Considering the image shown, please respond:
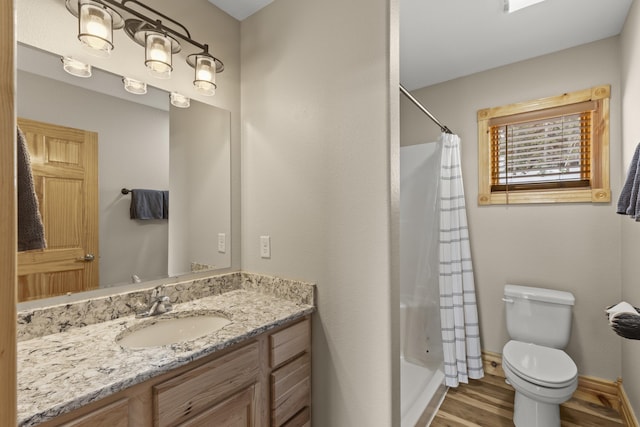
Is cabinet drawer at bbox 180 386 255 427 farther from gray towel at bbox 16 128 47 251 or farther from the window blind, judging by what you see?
the window blind

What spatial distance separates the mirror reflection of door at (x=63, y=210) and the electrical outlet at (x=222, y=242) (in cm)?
60

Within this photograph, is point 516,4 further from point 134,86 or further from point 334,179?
point 134,86

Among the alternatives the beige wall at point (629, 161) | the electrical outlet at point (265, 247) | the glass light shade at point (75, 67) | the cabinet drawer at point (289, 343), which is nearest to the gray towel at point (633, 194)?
the beige wall at point (629, 161)

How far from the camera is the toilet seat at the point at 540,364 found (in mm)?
1626

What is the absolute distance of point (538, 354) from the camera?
1.89 m

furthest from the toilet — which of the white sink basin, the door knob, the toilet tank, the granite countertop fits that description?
the door knob

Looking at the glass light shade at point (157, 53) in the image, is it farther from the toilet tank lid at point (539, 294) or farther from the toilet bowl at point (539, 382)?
the toilet tank lid at point (539, 294)

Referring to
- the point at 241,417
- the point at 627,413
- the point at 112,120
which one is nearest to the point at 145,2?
the point at 112,120

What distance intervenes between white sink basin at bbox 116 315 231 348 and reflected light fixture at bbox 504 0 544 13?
2323 millimetres


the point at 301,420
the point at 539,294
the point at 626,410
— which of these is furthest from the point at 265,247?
the point at 626,410

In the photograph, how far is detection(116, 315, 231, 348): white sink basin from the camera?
1.18m

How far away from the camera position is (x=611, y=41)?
1.99m

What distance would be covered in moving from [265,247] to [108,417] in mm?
989

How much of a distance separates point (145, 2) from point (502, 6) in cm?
196
